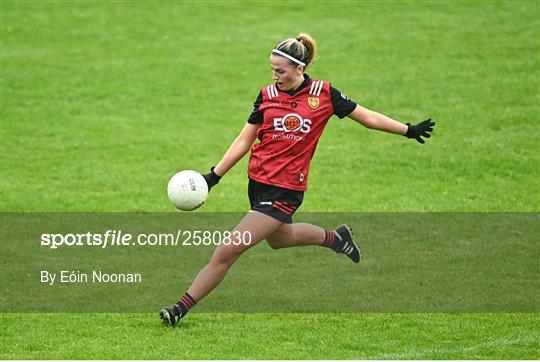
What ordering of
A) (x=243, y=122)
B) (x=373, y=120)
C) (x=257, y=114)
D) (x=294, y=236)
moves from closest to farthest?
(x=257, y=114) < (x=373, y=120) < (x=294, y=236) < (x=243, y=122)

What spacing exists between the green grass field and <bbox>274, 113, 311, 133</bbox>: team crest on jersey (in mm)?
1763

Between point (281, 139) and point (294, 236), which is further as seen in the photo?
point (294, 236)

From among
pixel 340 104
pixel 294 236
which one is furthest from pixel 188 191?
pixel 340 104

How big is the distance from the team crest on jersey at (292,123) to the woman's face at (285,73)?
26 cm

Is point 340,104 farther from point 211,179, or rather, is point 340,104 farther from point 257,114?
point 211,179

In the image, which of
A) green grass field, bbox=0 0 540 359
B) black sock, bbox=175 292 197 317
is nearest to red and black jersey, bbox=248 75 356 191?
black sock, bbox=175 292 197 317

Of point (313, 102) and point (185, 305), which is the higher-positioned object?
point (313, 102)

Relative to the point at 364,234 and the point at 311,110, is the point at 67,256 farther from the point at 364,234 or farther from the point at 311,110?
the point at 311,110

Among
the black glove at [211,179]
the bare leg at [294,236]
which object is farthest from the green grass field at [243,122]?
the black glove at [211,179]

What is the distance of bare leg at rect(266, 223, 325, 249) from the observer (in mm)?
9320

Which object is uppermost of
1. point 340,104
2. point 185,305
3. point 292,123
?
point 340,104

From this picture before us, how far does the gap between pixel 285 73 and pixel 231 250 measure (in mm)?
1573

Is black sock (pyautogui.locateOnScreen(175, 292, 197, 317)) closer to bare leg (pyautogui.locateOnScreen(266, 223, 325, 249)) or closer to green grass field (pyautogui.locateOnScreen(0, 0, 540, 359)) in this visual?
green grass field (pyautogui.locateOnScreen(0, 0, 540, 359))

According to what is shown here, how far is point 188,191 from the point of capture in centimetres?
888
